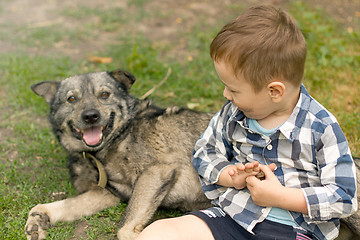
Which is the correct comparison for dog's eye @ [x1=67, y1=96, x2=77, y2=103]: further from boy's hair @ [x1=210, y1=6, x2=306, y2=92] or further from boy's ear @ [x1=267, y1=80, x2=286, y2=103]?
boy's ear @ [x1=267, y1=80, x2=286, y2=103]

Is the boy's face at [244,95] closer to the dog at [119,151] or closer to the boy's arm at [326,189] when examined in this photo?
the boy's arm at [326,189]

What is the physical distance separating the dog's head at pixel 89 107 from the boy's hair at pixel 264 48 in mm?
1710

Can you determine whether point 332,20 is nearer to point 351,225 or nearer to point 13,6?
point 351,225

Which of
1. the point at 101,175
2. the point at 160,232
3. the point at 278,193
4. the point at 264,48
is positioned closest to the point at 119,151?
the point at 101,175

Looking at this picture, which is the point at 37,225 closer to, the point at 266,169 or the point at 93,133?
the point at 93,133

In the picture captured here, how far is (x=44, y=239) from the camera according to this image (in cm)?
335

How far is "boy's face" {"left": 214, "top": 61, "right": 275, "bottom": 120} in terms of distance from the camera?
2.47 metres

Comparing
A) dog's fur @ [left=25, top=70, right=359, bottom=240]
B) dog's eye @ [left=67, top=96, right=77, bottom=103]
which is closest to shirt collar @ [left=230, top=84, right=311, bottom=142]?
dog's fur @ [left=25, top=70, right=359, bottom=240]

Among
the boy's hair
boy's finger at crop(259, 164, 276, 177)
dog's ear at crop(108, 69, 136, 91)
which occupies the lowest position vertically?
boy's finger at crop(259, 164, 276, 177)

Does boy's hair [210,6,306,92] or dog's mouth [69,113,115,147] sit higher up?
boy's hair [210,6,306,92]

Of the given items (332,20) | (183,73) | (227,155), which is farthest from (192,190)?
(332,20)

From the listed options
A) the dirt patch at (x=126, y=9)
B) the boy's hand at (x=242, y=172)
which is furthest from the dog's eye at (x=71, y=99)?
the dirt patch at (x=126, y=9)

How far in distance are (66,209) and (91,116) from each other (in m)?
0.93

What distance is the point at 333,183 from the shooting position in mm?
2410
